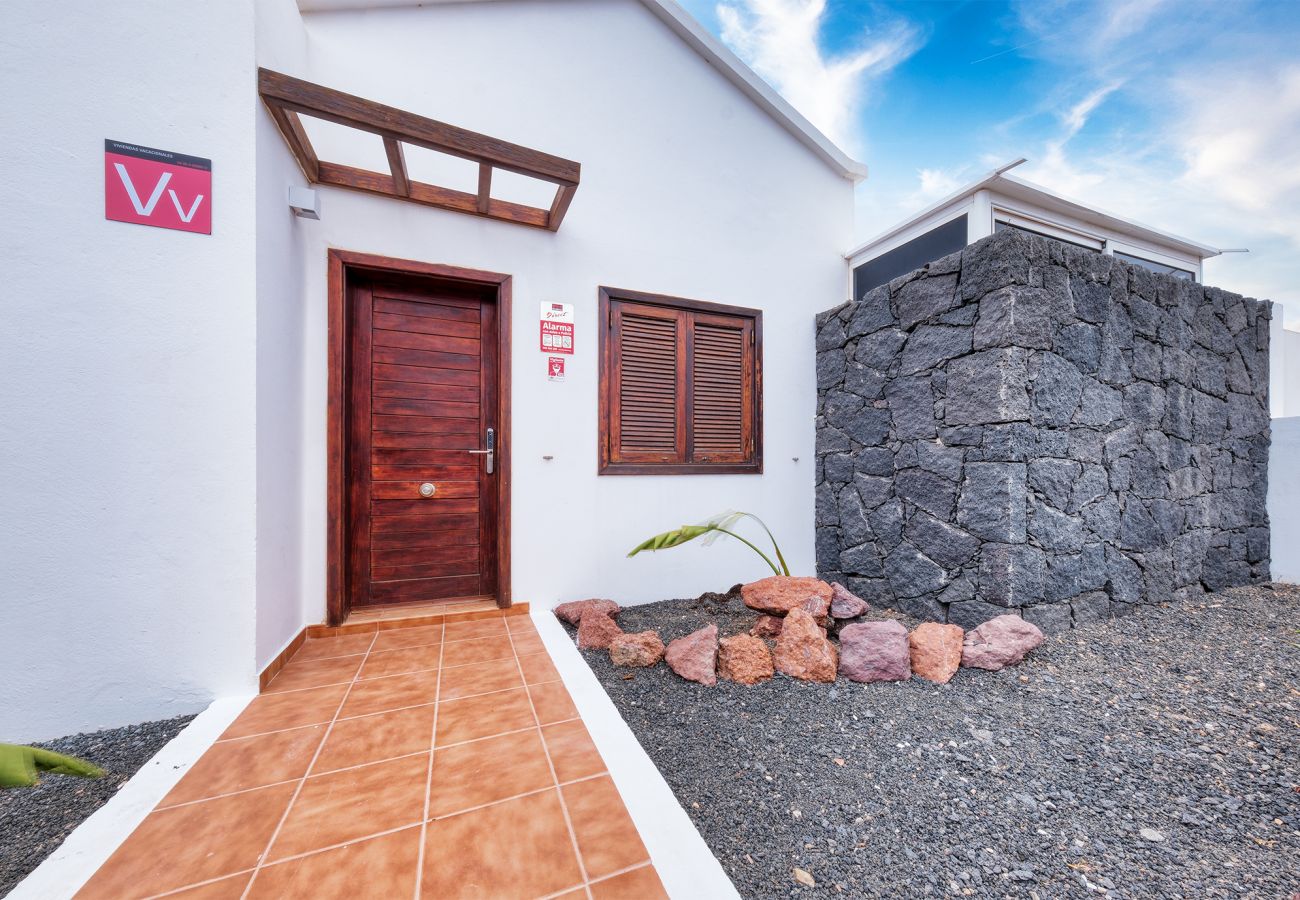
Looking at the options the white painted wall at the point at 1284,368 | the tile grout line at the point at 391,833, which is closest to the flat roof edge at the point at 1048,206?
the white painted wall at the point at 1284,368

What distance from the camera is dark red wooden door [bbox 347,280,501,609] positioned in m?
2.85

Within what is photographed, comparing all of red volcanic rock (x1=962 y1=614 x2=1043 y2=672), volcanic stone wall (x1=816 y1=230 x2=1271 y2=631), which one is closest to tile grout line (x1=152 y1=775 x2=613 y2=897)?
red volcanic rock (x1=962 y1=614 x2=1043 y2=672)

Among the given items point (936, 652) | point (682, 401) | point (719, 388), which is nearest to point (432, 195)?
point (682, 401)

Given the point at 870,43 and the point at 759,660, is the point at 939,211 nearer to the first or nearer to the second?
the point at 870,43

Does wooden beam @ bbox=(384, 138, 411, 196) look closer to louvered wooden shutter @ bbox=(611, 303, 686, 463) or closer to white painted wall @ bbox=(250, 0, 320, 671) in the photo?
white painted wall @ bbox=(250, 0, 320, 671)

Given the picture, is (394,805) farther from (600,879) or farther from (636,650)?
(636,650)

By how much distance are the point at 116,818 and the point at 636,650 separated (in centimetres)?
181

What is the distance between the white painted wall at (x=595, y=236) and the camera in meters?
2.79

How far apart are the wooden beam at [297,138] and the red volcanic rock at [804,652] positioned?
139 inches

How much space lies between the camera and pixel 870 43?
205 inches

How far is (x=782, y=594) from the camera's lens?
2.72m

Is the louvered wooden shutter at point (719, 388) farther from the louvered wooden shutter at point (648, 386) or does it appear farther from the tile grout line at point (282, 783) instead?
the tile grout line at point (282, 783)

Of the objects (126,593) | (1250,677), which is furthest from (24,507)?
(1250,677)

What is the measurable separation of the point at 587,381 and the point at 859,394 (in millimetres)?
2127
